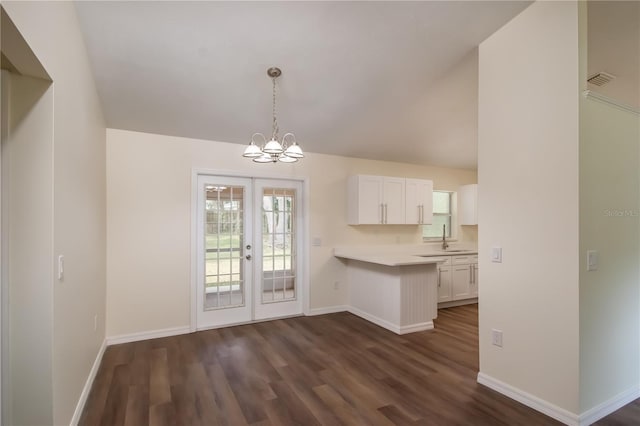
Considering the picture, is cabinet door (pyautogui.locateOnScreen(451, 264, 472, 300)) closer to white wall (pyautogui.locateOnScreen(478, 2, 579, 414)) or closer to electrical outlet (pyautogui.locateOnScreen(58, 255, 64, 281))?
white wall (pyautogui.locateOnScreen(478, 2, 579, 414))

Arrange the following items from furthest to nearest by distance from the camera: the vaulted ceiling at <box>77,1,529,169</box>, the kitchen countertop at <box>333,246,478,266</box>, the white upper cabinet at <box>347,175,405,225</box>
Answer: the white upper cabinet at <box>347,175,405,225</box> → the kitchen countertop at <box>333,246,478,266</box> → the vaulted ceiling at <box>77,1,529,169</box>

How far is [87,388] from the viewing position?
2.55 metres

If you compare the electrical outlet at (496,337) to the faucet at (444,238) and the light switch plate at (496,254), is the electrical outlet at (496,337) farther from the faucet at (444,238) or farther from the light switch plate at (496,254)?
the faucet at (444,238)

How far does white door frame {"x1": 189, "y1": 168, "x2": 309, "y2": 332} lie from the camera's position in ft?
13.3

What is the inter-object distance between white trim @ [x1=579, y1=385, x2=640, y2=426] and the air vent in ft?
9.17

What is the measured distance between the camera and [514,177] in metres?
2.48

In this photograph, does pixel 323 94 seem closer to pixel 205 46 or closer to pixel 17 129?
pixel 205 46

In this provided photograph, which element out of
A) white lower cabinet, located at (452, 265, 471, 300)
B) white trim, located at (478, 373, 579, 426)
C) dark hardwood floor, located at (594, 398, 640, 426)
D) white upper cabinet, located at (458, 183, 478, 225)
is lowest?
dark hardwood floor, located at (594, 398, 640, 426)

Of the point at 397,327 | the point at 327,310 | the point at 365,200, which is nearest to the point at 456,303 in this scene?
the point at 397,327

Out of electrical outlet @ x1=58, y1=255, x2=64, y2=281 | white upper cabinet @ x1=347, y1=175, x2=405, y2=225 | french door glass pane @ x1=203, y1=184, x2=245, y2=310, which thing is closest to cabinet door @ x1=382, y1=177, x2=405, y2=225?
white upper cabinet @ x1=347, y1=175, x2=405, y2=225

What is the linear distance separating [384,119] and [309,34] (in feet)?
5.72

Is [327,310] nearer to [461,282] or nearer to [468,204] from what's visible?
[461,282]

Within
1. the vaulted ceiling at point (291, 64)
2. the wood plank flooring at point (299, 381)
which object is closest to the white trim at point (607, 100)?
the vaulted ceiling at point (291, 64)

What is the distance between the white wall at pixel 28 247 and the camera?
1576 mm
